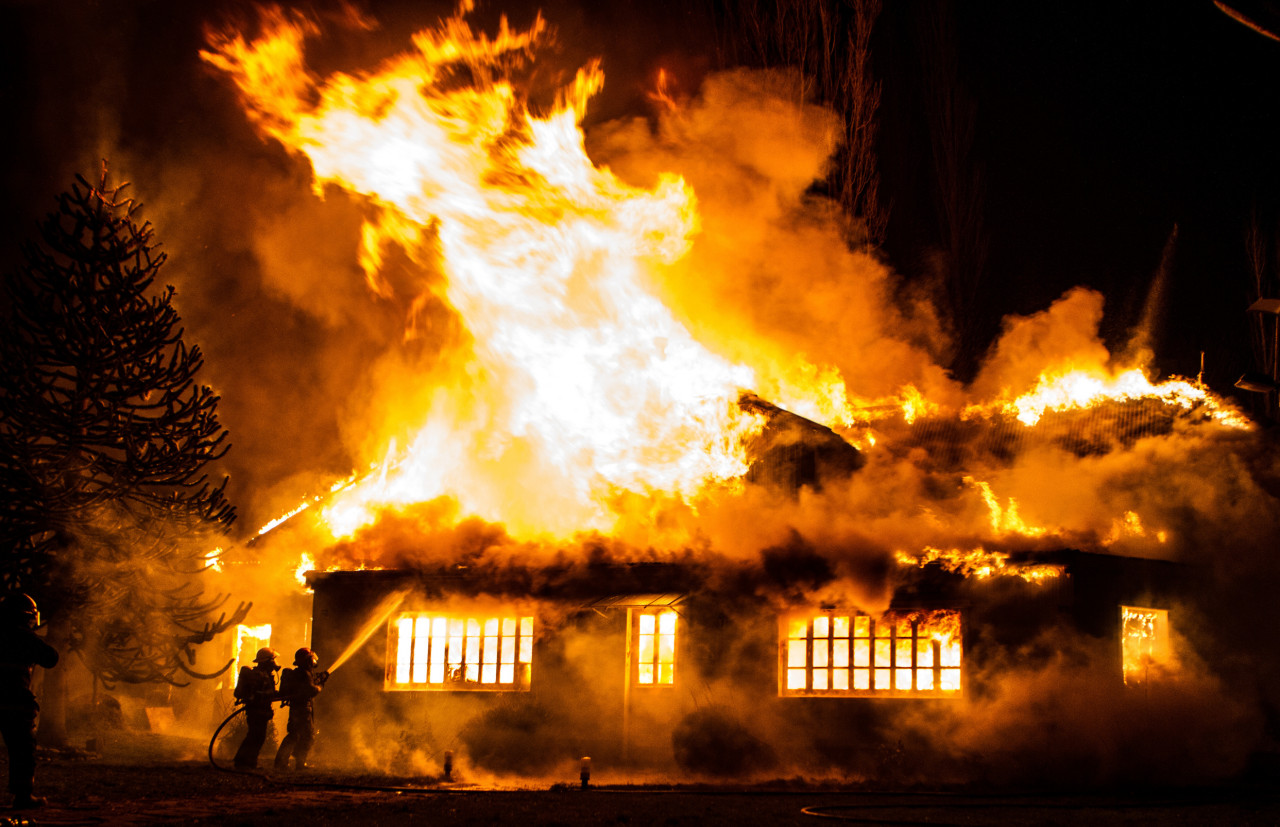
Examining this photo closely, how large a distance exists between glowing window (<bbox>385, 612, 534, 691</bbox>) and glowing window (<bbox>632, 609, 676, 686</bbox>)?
190 centimetres

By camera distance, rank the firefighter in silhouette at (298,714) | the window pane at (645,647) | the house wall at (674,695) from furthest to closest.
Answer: the window pane at (645,647) < the firefighter in silhouette at (298,714) < the house wall at (674,695)

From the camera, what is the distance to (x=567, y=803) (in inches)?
440

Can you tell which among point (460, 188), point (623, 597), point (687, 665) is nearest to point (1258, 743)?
point (687, 665)

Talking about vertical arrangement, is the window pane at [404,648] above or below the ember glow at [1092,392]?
below

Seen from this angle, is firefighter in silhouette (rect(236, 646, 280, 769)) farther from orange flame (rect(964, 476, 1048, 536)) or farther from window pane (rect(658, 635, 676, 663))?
orange flame (rect(964, 476, 1048, 536))

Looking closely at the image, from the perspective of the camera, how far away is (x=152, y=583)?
Answer: 19.0 m

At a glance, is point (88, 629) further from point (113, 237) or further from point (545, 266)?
point (545, 266)

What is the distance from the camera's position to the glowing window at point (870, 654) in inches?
604

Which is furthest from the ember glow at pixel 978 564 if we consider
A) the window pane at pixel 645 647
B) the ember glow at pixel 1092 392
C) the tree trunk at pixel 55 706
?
the tree trunk at pixel 55 706

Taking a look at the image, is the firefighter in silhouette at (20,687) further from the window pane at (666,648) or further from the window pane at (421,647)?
the window pane at (666,648)

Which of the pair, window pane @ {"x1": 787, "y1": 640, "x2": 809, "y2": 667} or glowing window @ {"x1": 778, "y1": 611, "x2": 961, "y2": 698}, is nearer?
glowing window @ {"x1": 778, "y1": 611, "x2": 961, "y2": 698}

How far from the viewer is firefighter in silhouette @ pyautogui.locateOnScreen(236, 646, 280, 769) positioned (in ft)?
50.6

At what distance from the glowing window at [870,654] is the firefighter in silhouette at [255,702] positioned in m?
7.57

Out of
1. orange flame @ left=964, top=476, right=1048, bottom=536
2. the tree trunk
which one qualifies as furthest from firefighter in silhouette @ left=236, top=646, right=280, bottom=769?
orange flame @ left=964, top=476, right=1048, bottom=536
